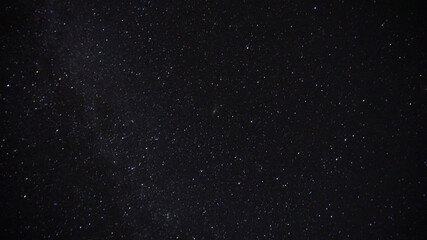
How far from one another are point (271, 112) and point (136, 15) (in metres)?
0.37

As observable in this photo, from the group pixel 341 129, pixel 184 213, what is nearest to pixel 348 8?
pixel 341 129

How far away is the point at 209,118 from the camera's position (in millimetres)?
652

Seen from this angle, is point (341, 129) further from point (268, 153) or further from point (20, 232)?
point (20, 232)

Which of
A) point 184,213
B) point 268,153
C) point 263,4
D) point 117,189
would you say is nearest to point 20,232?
point 117,189

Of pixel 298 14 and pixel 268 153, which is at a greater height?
pixel 298 14

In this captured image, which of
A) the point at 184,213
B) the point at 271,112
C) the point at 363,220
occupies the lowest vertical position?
the point at 363,220

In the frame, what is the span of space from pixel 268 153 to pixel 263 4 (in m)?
0.34

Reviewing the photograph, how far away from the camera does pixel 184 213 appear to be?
675 millimetres

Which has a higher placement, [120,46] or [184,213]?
[120,46]

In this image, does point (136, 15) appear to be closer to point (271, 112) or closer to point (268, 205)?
point (271, 112)

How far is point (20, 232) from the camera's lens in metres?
0.65

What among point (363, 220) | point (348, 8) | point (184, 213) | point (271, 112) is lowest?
point (363, 220)

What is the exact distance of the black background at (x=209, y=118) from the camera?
61 cm

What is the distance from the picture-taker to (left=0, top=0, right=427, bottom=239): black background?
610 millimetres
